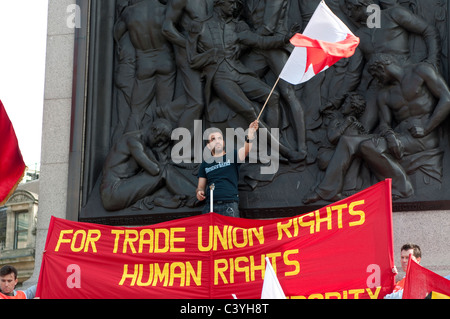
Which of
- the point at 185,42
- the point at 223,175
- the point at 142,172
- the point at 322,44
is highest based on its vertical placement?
the point at 185,42

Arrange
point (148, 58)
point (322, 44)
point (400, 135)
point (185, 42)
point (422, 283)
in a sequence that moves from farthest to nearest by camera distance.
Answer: point (148, 58) < point (185, 42) < point (400, 135) < point (322, 44) < point (422, 283)

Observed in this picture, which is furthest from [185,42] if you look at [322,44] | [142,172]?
[322,44]

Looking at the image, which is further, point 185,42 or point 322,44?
point 185,42

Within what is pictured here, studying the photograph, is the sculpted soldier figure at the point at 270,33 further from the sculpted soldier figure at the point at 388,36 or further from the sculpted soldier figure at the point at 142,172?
the sculpted soldier figure at the point at 142,172

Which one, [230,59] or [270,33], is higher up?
[270,33]

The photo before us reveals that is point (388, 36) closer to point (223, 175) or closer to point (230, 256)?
point (223, 175)

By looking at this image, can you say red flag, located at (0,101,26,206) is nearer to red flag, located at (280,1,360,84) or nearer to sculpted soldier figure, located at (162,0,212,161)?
sculpted soldier figure, located at (162,0,212,161)

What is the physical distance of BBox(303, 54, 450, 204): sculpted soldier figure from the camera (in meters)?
12.2

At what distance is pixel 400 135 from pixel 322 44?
1.98m

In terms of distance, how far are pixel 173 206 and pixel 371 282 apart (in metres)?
4.11

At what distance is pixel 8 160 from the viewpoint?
43.3 feet

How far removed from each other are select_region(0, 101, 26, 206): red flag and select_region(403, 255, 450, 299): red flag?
6637 millimetres

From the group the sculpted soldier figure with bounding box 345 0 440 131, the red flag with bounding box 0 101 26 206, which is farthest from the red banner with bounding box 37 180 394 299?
the sculpted soldier figure with bounding box 345 0 440 131
